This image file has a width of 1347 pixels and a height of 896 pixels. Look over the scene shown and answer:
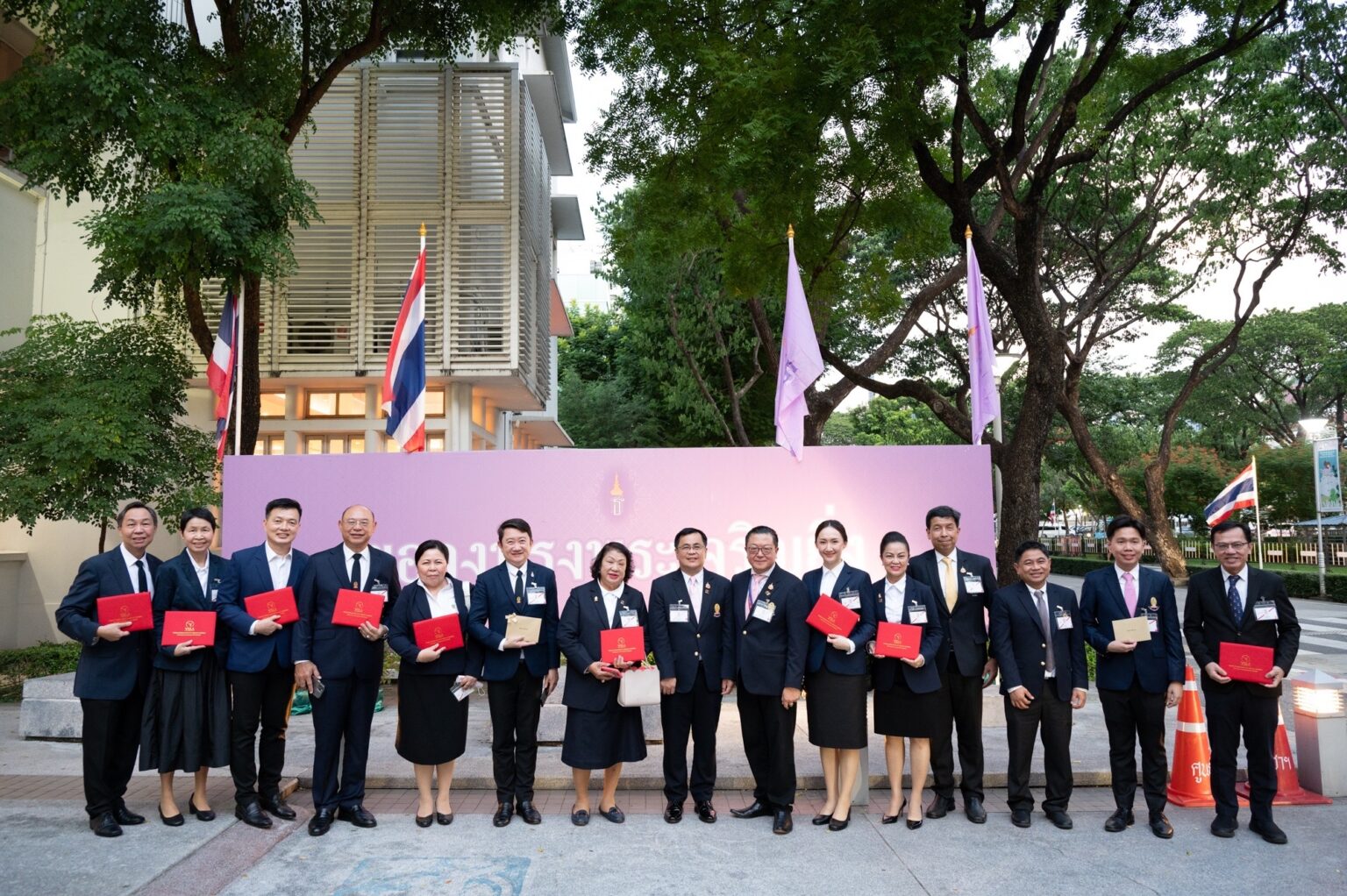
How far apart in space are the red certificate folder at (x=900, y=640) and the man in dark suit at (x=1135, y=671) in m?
1.02

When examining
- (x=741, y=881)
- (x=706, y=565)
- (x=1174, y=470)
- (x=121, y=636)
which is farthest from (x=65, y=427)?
(x=1174, y=470)

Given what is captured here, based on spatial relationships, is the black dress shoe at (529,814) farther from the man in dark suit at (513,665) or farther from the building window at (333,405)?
the building window at (333,405)

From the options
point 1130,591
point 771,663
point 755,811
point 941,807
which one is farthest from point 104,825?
point 1130,591

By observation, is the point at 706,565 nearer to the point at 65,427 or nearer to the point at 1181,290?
the point at 65,427

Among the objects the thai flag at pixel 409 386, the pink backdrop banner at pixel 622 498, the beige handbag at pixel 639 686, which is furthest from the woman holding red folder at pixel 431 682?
the thai flag at pixel 409 386

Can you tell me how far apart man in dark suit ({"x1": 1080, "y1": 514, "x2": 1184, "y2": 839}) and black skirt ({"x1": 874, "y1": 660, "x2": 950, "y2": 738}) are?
38.1 inches

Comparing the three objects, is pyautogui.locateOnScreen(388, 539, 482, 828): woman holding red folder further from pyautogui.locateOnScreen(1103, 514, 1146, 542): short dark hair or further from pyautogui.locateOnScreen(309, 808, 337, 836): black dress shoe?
pyautogui.locateOnScreen(1103, 514, 1146, 542): short dark hair

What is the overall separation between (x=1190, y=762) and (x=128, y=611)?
670 cm

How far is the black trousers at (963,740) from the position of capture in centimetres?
616

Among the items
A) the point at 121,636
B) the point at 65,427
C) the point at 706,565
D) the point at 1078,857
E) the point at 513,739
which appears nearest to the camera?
the point at 1078,857

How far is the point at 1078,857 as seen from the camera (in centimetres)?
535

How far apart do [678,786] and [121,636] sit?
11.2ft

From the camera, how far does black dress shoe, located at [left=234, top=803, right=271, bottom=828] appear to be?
5.80 metres

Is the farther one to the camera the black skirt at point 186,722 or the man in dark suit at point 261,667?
the man in dark suit at point 261,667
